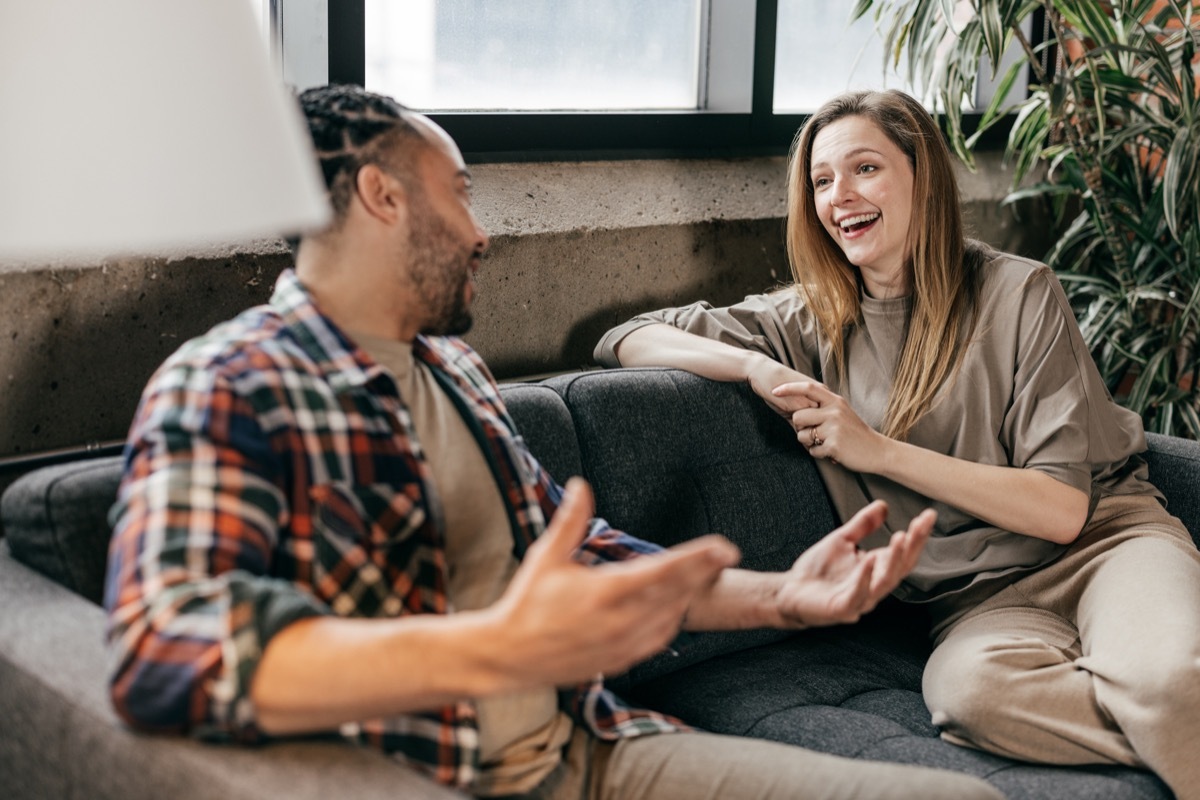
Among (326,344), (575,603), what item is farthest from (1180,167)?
(575,603)

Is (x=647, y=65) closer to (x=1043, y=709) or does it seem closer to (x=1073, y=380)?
(x=1073, y=380)

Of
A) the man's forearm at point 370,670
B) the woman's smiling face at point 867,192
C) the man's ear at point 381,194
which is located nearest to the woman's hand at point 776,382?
the woman's smiling face at point 867,192

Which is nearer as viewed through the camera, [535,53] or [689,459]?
[689,459]

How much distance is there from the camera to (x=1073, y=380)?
1.93 m

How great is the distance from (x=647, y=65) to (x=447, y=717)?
1.88 meters

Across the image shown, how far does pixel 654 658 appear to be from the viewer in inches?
73.1

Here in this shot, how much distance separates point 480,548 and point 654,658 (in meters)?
0.63

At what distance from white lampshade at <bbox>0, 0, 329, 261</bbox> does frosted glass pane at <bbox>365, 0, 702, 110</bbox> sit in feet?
4.97

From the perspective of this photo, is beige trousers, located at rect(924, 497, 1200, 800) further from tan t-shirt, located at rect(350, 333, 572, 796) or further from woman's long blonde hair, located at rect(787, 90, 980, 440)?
tan t-shirt, located at rect(350, 333, 572, 796)

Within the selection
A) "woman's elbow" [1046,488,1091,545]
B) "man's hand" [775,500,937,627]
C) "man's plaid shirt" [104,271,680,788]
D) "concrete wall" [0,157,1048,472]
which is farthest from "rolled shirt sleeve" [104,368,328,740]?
"woman's elbow" [1046,488,1091,545]

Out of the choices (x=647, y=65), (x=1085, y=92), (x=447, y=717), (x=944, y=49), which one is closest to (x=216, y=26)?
(x=447, y=717)

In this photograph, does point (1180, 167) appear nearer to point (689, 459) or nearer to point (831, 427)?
point (831, 427)

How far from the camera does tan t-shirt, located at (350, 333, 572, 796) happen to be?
1248mm

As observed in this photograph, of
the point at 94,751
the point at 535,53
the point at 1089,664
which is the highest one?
the point at 535,53
